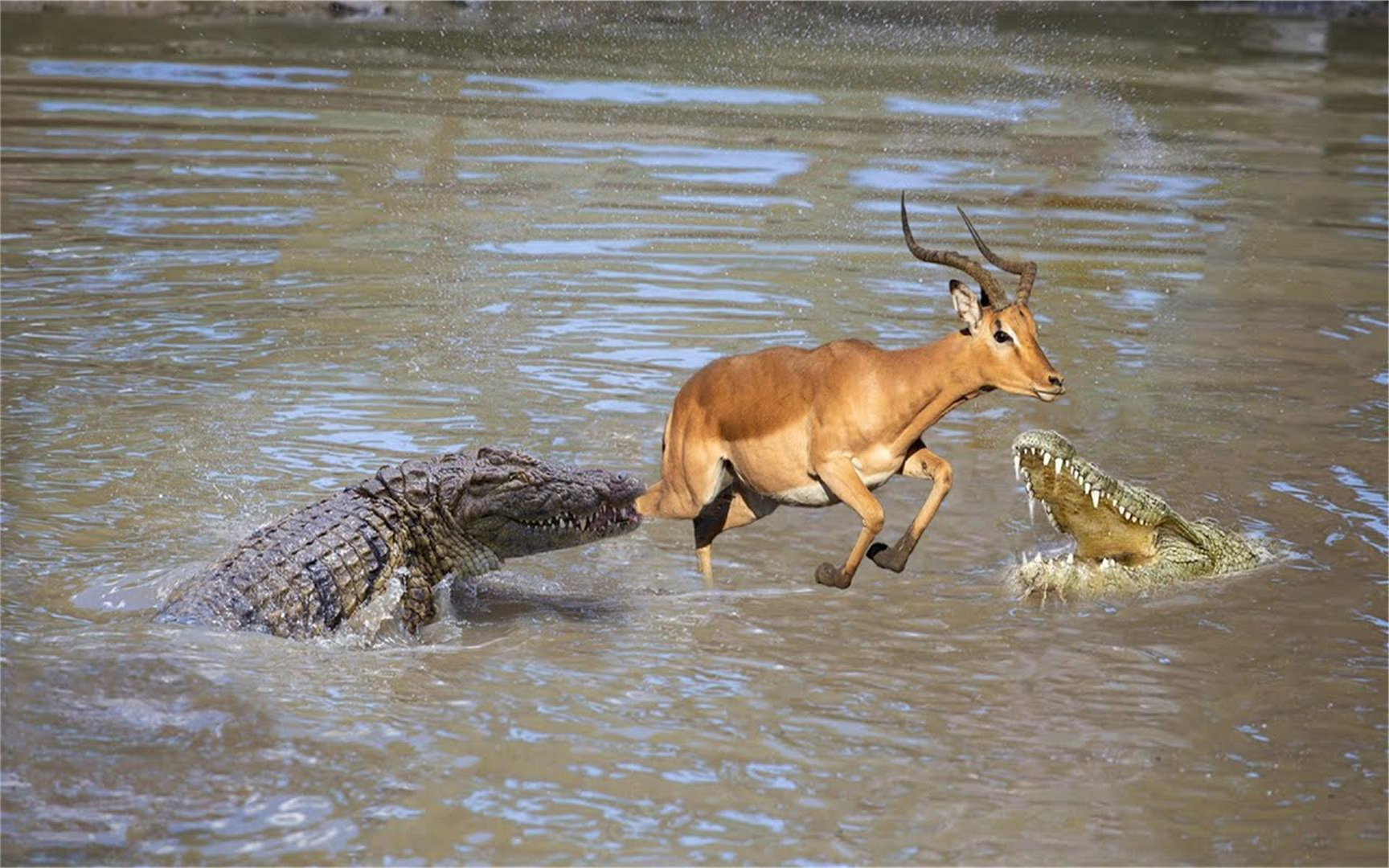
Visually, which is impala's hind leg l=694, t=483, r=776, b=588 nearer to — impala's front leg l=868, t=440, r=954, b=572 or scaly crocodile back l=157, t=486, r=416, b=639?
impala's front leg l=868, t=440, r=954, b=572

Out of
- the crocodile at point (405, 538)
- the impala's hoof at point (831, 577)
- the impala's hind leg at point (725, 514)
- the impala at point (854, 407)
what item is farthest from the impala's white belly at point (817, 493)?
the crocodile at point (405, 538)

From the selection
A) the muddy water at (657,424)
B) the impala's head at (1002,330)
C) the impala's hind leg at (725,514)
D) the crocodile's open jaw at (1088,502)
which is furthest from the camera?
the crocodile's open jaw at (1088,502)

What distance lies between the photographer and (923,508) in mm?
6047

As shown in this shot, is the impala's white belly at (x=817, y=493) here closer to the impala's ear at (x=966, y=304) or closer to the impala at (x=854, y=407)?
the impala at (x=854, y=407)

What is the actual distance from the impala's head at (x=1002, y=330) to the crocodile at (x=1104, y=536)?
103 cm

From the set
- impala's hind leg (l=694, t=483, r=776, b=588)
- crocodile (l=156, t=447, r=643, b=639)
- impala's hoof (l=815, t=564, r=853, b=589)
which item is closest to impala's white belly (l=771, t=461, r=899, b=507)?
impala's hind leg (l=694, t=483, r=776, b=588)

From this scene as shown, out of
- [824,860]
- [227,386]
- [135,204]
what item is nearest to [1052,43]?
[135,204]

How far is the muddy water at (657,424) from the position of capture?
17.3 ft

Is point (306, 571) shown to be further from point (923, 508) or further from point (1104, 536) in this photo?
point (1104, 536)

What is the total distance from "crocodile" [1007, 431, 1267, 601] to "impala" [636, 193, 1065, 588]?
0.91 meters

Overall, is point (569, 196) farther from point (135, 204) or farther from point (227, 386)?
point (227, 386)

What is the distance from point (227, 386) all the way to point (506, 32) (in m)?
11.1

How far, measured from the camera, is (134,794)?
5.07m

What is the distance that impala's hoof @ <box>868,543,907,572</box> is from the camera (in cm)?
607
